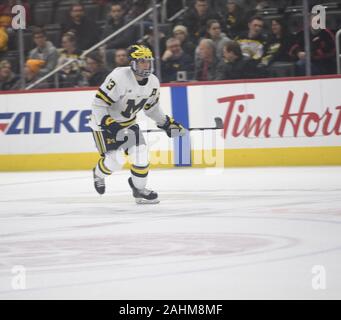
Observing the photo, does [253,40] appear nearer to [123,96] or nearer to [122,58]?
[122,58]

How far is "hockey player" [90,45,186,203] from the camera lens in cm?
963

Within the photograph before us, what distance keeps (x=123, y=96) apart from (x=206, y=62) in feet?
13.0

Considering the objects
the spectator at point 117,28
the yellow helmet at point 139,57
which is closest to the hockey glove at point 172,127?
the yellow helmet at point 139,57

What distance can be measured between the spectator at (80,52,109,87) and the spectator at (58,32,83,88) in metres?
0.25

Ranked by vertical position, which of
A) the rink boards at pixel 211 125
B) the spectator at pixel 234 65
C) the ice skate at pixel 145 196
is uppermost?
the spectator at pixel 234 65

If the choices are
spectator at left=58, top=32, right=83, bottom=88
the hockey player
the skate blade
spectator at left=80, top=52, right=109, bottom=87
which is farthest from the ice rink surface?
spectator at left=58, top=32, right=83, bottom=88

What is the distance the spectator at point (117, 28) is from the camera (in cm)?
1448

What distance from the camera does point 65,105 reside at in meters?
14.4

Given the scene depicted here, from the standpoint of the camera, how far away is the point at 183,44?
13695mm

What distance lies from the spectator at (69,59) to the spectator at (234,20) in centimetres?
239

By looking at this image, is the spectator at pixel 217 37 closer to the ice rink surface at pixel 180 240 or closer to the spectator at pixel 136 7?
the spectator at pixel 136 7

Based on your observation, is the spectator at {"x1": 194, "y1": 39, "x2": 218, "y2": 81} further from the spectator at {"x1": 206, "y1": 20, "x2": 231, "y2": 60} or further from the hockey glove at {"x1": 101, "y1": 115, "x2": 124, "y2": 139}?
the hockey glove at {"x1": 101, "y1": 115, "x2": 124, "y2": 139}

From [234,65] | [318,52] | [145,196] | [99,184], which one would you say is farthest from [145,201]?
[318,52]
